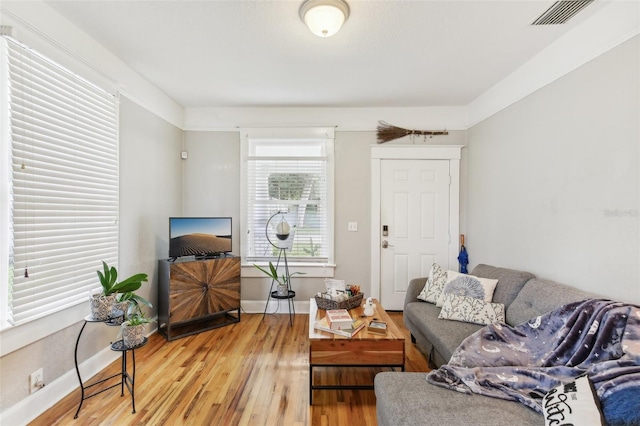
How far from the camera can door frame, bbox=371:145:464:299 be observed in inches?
141

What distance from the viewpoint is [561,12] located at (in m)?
1.84

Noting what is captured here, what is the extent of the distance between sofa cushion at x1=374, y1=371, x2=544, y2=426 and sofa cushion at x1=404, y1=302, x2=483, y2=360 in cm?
57

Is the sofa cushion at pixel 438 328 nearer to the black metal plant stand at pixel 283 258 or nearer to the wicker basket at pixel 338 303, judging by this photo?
the wicker basket at pixel 338 303

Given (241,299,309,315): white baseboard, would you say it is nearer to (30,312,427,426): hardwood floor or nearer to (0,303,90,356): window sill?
(30,312,427,426): hardwood floor

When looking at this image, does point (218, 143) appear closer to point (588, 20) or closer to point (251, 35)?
point (251, 35)

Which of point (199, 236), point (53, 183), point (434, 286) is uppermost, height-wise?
point (53, 183)

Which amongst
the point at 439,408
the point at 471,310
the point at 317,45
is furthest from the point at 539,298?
the point at 317,45

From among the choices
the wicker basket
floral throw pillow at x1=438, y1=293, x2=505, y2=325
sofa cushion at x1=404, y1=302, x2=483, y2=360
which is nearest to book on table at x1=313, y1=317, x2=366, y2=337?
the wicker basket

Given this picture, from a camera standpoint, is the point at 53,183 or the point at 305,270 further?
the point at 305,270

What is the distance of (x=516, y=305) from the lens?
214 centimetres

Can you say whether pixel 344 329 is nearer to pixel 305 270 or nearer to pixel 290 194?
pixel 305 270

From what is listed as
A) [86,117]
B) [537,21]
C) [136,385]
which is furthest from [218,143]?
[537,21]

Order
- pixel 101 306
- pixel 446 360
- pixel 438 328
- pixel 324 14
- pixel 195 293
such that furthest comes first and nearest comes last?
pixel 195 293 → pixel 438 328 → pixel 446 360 → pixel 101 306 → pixel 324 14

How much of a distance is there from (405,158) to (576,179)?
1.79m
